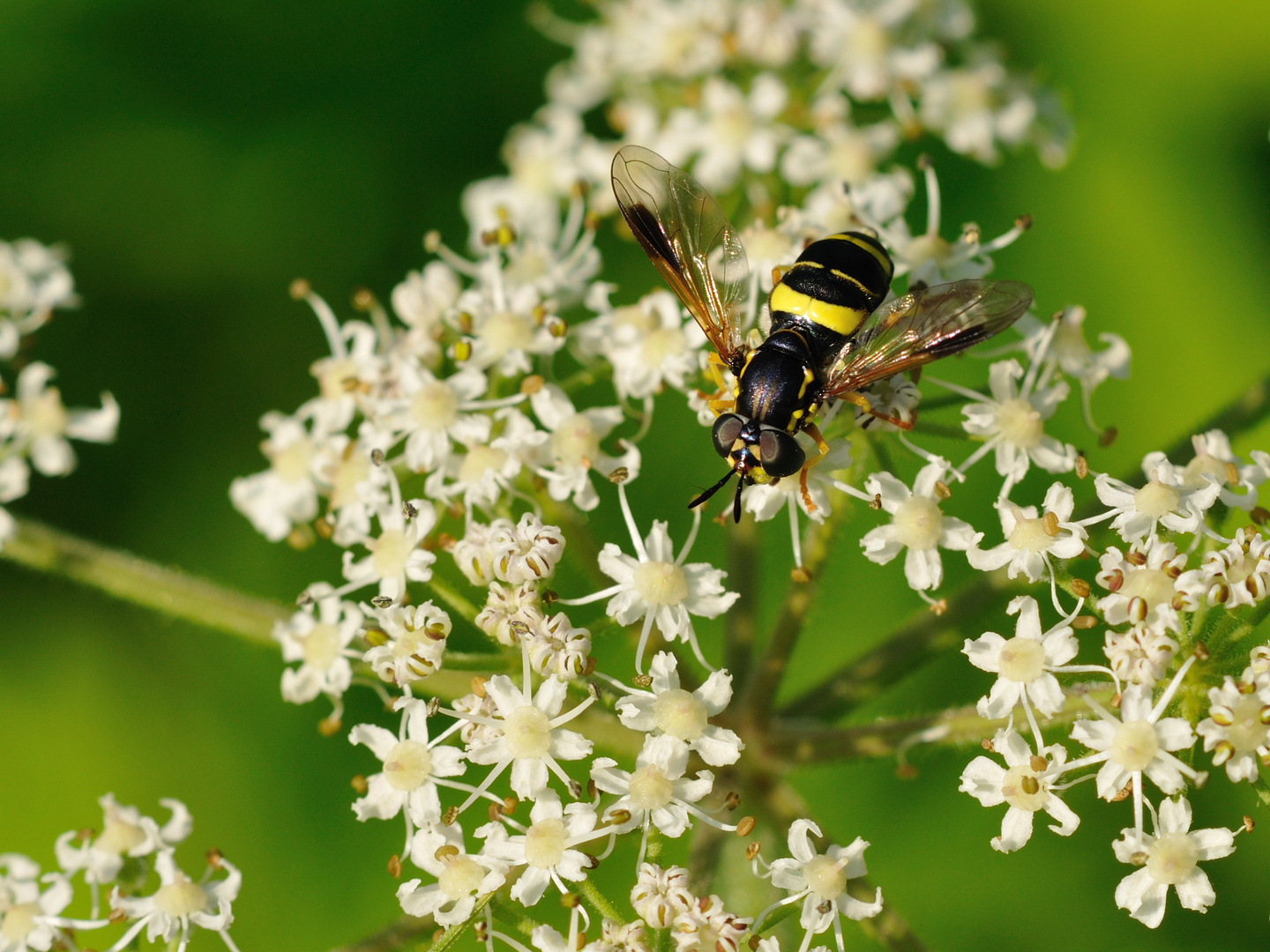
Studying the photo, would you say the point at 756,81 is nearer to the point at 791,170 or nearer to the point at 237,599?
the point at 791,170

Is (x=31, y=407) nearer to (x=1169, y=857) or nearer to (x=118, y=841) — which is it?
(x=118, y=841)

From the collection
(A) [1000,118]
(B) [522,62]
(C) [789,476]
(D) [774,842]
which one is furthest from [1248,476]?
(B) [522,62]

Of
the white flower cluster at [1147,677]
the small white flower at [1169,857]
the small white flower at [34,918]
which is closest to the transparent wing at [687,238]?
the white flower cluster at [1147,677]

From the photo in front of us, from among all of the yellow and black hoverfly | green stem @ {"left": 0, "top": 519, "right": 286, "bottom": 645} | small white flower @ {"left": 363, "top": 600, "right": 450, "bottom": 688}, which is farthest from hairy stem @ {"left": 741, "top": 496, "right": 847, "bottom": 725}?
green stem @ {"left": 0, "top": 519, "right": 286, "bottom": 645}

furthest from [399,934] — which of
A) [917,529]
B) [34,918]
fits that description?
[917,529]

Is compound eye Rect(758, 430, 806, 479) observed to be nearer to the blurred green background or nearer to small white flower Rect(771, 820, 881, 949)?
small white flower Rect(771, 820, 881, 949)

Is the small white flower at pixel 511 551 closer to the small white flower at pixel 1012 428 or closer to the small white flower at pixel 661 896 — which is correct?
the small white flower at pixel 661 896
